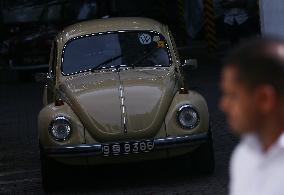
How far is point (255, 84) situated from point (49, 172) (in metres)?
6.19

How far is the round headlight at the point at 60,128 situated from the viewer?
25.9 feet

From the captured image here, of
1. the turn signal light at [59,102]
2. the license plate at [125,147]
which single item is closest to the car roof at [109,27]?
the turn signal light at [59,102]

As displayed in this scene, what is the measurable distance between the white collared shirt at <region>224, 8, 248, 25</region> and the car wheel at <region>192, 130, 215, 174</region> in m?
14.0

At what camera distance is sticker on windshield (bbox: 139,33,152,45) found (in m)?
9.38

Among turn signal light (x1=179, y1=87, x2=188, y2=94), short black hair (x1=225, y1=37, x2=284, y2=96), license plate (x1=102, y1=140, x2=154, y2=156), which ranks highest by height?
short black hair (x1=225, y1=37, x2=284, y2=96)

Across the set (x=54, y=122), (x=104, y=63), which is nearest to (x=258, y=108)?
(x=54, y=122)

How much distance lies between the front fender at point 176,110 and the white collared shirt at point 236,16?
554 inches

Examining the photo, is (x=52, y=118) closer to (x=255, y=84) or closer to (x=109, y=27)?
(x=109, y=27)

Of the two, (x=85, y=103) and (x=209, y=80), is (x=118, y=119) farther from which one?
(x=209, y=80)

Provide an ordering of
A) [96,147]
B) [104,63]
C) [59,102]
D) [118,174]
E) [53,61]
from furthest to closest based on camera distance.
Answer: [53,61] < [104,63] < [118,174] < [59,102] < [96,147]

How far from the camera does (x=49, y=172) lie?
829 cm

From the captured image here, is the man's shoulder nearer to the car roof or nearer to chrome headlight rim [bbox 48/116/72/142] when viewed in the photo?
chrome headlight rim [bbox 48/116/72/142]

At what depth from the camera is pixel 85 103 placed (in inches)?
318

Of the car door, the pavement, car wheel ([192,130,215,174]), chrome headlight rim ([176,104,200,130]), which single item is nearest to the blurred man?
the pavement
